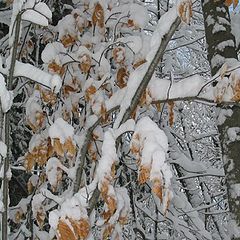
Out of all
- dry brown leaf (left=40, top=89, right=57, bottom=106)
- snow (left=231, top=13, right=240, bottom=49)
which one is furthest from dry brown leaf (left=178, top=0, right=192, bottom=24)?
snow (left=231, top=13, right=240, bottom=49)

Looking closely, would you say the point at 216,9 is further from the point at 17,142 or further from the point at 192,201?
the point at 192,201

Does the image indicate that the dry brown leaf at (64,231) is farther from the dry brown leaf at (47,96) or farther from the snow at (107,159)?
the dry brown leaf at (47,96)

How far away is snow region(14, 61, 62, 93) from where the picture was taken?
1.43 meters

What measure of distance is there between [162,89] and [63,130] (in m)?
0.40


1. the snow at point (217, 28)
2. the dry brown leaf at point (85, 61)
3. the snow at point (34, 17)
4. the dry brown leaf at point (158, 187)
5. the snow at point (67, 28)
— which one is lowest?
the dry brown leaf at point (158, 187)

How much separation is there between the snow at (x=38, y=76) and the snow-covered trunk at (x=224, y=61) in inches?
40.6

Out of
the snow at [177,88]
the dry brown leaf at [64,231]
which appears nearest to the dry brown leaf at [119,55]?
→ the snow at [177,88]

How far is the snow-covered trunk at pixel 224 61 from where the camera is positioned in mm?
2105

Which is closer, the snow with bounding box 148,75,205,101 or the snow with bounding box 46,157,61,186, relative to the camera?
the snow with bounding box 148,75,205,101

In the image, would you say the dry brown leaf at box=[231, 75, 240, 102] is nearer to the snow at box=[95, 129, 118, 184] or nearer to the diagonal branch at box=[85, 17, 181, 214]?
the diagonal branch at box=[85, 17, 181, 214]

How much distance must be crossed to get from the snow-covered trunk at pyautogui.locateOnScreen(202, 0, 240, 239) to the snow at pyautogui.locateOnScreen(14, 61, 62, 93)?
1030mm

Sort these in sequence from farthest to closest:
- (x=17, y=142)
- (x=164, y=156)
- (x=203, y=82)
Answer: (x=17, y=142) → (x=203, y=82) → (x=164, y=156)

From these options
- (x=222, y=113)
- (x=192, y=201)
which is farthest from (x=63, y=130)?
(x=192, y=201)

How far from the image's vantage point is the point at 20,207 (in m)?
2.93
